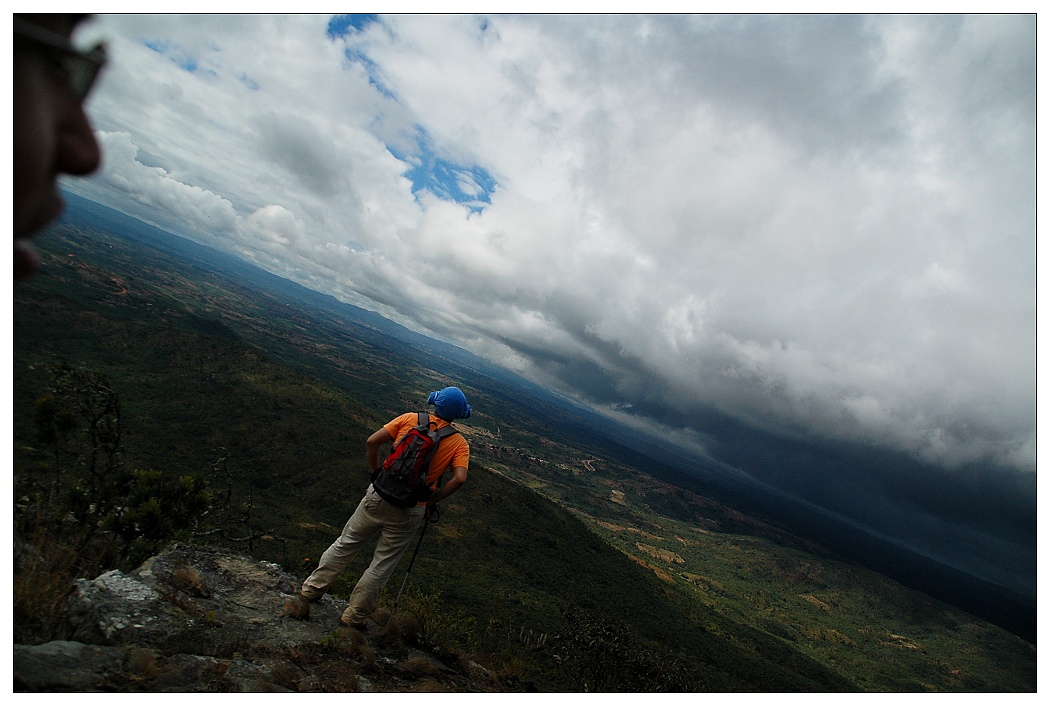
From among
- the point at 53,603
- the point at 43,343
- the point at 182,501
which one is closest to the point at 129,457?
the point at 43,343

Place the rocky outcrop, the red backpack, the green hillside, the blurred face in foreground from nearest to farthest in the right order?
the blurred face in foreground, the rocky outcrop, the red backpack, the green hillside

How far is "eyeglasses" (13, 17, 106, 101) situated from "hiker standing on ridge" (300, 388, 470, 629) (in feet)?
10.9

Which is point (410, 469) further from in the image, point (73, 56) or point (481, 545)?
point (481, 545)

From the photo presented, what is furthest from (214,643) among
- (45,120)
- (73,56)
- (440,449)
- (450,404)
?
(73,56)

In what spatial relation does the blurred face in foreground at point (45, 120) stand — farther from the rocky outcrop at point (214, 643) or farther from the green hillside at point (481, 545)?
the green hillside at point (481, 545)

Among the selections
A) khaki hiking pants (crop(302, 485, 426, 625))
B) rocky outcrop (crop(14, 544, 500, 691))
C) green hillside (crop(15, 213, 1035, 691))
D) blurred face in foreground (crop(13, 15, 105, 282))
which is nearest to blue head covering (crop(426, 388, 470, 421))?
khaki hiking pants (crop(302, 485, 426, 625))

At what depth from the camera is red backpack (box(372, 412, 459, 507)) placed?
14.0 ft

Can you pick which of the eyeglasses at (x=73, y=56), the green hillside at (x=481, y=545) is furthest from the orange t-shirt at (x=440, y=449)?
the eyeglasses at (x=73, y=56)

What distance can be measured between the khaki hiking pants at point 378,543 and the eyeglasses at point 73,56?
3.73m

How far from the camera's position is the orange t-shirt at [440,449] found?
4.36 meters

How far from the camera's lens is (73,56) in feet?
4.69

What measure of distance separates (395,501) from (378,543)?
2.18 feet

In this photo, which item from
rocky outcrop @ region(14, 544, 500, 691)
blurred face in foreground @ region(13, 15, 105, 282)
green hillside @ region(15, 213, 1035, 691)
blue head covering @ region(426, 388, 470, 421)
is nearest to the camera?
blurred face in foreground @ region(13, 15, 105, 282)

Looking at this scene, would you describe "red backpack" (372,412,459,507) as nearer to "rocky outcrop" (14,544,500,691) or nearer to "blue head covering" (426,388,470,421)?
"blue head covering" (426,388,470,421)
